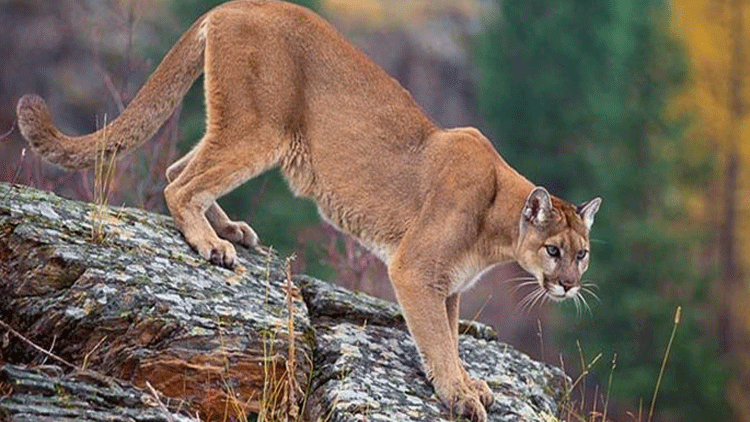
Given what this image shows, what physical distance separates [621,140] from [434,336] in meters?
30.0

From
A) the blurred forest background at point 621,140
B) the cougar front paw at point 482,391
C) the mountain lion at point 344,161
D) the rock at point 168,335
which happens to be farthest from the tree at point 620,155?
the rock at point 168,335

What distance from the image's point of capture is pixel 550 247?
812cm

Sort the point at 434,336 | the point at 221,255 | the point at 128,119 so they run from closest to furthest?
the point at 434,336
the point at 221,255
the point at 128,119

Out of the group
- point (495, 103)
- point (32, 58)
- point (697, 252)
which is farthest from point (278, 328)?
point (495, 103)

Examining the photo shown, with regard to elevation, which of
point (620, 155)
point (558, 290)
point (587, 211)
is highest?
point (620, 155)

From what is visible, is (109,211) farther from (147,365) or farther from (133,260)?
(147,365)

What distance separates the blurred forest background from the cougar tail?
18815 mm

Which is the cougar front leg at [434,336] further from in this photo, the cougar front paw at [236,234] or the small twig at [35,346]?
the small twig at [35,346]

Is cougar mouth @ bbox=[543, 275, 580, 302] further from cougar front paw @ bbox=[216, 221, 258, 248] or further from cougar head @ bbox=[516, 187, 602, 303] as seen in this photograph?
cougar front paw @ bbox=[216, 221, 258, 248]

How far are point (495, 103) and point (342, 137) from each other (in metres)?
34.3

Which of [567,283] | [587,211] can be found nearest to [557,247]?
[567,283]

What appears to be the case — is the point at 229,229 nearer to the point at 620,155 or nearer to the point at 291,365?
Result: the point at 291,365

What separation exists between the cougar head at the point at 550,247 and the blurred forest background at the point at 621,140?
1927 centimetres

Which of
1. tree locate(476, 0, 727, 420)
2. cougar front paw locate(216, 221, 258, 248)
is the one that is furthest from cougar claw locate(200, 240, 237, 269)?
tree locate(476, 0, 727, 420)
